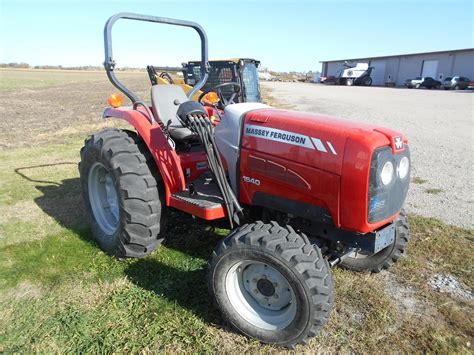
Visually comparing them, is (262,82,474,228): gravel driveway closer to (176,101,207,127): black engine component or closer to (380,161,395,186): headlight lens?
(380,161,395,186): headlight lens

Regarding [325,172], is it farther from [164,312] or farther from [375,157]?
[164,312]

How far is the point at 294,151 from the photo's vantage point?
2428mm

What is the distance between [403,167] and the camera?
2.46 meters

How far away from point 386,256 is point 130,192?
2077 millimetres

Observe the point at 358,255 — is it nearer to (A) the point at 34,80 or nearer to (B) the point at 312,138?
(B) the point at 312,138

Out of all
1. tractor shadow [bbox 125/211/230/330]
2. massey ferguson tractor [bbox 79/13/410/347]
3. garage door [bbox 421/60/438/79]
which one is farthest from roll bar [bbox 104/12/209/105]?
garage door [bbox 421/60/438/79]

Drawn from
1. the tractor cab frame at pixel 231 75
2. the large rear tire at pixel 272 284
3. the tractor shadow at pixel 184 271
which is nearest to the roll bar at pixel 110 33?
the tractor shadow at pixel 184 271

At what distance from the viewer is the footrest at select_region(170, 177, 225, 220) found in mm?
2738

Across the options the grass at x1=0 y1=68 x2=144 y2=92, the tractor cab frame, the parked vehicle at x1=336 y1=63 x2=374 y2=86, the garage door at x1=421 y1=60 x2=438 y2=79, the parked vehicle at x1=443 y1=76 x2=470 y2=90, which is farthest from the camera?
the garage door at x1=421 y1=60 x2=438 y2=79

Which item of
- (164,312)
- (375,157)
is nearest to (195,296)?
(164,312)

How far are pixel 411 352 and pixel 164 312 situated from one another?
5.23ft

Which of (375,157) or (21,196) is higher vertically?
(375,157)

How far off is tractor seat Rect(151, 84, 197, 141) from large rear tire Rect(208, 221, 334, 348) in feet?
3.85

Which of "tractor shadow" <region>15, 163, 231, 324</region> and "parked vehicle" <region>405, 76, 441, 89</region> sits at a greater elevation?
"tractor shadow" <region>15, 163, 231, 324</region>
